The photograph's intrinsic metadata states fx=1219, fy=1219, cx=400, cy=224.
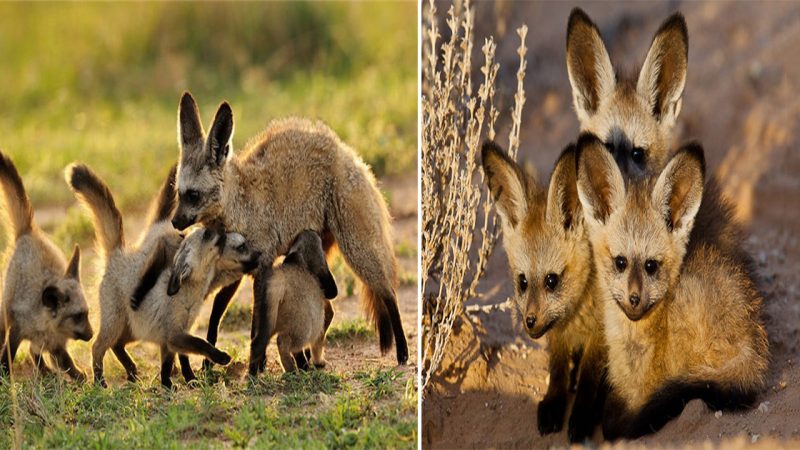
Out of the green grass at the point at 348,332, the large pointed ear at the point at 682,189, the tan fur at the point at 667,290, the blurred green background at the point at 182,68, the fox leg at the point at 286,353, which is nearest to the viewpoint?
the large pointed ear at the point at 682,189

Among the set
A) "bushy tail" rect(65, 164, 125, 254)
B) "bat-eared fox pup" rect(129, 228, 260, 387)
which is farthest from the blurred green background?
"bat-eared fox pup" rect(129, 228, 260, 387)

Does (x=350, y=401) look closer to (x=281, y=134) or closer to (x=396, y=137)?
(x=281, y=134)

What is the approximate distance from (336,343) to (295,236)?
0.79 meters

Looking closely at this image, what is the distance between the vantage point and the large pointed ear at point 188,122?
5582 mm

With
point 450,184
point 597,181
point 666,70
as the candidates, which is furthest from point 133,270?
point 666,70

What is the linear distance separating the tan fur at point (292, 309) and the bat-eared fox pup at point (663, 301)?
1.35 meters

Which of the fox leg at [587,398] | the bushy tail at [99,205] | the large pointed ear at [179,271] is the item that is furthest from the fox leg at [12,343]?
the fox leg at [587,398]

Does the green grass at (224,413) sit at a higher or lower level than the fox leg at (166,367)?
lower

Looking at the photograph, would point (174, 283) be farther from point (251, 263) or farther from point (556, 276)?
point (556, 276)

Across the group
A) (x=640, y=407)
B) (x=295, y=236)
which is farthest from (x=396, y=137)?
(x=640, y=407)

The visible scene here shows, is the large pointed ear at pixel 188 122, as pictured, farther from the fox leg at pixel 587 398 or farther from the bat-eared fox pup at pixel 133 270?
the fox leg at pixel 587 398

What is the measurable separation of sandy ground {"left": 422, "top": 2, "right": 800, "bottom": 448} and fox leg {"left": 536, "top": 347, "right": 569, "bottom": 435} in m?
0.14

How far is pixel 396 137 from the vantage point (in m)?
8.61

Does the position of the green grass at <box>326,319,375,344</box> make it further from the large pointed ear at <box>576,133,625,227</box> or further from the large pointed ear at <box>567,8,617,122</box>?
the large pointed ear at <box>567,8,617,122</box>
